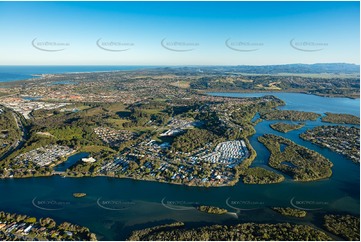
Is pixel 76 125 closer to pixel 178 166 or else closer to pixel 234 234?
pixel 178 166

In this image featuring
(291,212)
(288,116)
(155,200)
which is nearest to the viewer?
(291,212)

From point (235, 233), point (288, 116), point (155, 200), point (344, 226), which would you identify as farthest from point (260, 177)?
point (288, 116)

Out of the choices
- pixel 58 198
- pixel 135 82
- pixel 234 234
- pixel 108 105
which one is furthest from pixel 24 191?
pixel 135 82

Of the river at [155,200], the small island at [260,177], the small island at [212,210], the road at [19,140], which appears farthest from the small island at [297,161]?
the road at [19,140]

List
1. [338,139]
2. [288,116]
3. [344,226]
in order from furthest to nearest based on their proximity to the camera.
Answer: [288,116]
[338,139]
[344,226]

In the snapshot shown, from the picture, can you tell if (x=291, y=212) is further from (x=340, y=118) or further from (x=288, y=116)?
(x=340, y=118)

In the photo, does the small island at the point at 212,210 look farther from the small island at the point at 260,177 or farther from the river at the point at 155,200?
the small island at the point at 260,177

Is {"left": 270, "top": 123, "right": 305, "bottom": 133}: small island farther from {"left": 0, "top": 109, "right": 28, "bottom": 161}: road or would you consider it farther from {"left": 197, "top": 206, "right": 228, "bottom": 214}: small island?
{"left": 0, "top": 109, "right": 28, "bottom": 161}: road

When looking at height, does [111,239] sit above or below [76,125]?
below
